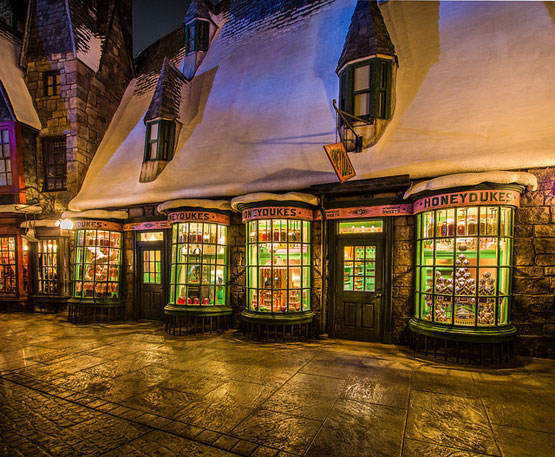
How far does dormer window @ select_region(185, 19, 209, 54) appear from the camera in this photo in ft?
41.7

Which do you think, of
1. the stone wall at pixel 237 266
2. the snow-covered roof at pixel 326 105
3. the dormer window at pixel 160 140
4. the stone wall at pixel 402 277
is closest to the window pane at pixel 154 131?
the dormer window at pixel 160 140

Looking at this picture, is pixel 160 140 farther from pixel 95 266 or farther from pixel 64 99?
pixel 64 99

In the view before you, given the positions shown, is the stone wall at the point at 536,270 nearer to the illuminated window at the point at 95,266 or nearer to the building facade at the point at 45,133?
the illuminated window at the point at 95,266

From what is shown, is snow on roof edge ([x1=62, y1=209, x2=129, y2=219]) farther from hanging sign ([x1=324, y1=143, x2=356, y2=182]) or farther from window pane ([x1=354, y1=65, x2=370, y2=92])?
window pane ([x1=354, y1=65, x2=370, y2=92])

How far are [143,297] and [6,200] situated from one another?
6912 millimetres

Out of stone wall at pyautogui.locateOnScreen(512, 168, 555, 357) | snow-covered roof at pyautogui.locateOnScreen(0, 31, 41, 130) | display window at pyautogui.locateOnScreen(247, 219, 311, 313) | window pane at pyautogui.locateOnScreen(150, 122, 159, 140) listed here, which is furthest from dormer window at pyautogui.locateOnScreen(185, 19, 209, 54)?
stone wall at pyautogui.locateOnScreen(512, 168, 555, 357)

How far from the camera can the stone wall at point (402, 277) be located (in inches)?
280

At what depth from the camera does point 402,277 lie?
7184 mm

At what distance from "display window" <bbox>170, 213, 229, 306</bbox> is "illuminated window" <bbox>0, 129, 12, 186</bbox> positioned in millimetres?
8082

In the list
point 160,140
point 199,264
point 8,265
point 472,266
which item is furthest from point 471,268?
point 8,265

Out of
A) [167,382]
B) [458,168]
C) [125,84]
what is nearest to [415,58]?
[458,168]

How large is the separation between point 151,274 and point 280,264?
4.90 metres

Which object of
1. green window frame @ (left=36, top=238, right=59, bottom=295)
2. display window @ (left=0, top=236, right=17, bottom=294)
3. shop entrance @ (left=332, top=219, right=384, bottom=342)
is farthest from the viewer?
display window @ (left=0, top=236, right=17, bottom=294)

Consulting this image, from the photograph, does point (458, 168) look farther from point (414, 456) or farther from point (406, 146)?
point (414, 456)
